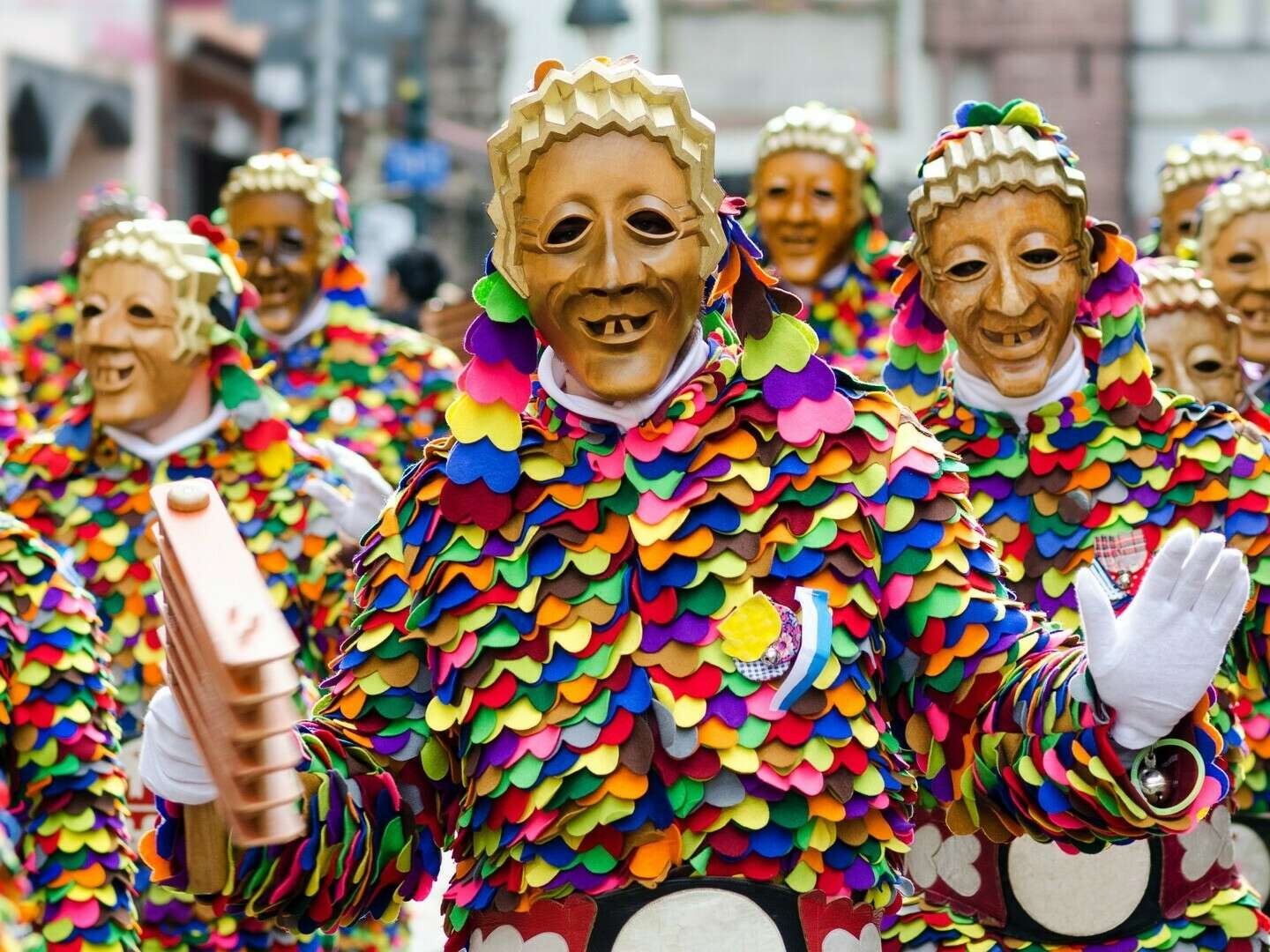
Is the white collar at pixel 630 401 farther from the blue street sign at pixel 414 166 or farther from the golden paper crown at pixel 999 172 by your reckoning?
the blue street sign at pixel 414 166

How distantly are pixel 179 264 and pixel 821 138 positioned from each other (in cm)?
301

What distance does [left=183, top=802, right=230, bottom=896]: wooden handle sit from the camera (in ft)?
11.8

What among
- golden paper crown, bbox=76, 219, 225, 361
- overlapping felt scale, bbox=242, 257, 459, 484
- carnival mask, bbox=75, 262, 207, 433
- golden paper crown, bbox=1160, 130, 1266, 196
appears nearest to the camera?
carnival mask, bbox=75, 262, 207, 433

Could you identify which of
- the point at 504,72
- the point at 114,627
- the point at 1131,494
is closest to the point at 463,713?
the point at 1131,494

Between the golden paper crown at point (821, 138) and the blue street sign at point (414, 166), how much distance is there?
1015 centimetres

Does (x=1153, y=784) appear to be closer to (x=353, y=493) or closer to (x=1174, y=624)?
(x=1174, y=624)

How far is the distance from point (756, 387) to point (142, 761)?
108 cm

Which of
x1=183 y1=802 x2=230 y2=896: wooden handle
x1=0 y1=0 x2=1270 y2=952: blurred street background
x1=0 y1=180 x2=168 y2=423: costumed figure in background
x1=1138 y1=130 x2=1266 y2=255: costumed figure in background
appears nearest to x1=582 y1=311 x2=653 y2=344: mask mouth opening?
x1=183 y1=802 x2=230 y2=896: wooden handle

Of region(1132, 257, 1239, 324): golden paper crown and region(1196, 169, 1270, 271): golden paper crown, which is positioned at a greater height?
region(1196, 169, 1270, 271): golden paper crown

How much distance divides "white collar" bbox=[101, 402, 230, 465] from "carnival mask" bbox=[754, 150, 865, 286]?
9.44 feet

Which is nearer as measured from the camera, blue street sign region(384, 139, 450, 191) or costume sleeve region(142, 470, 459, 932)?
costume sleeve region(142, 470, 459, 932)

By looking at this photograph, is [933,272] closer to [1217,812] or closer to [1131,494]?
[1131,494]

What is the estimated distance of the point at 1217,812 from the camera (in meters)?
5.05

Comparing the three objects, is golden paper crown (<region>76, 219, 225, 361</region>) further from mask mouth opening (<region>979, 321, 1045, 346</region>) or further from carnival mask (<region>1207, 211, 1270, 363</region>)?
carnival mask (<region>1207, 211, 1270, 363</region>)
